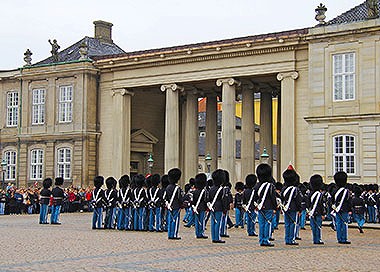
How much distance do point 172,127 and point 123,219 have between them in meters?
15.4

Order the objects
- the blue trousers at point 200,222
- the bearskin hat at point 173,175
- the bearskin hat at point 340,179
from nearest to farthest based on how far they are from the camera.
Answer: the bearskin hat at point 340,179
the blue trousers at point 200,222
the bearskin hat at point 173,175

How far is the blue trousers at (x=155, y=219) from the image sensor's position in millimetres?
21438

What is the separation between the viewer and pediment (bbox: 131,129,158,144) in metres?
42.3

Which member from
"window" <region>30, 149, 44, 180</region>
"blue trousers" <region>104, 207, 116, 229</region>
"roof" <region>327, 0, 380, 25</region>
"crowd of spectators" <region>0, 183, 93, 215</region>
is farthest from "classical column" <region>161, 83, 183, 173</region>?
"blue trousers" <region>104, 207, 116, 229</region>

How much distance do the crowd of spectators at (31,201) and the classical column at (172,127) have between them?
4250 millimetres

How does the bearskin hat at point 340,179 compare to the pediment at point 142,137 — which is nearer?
the bearskin hat at point 340,179

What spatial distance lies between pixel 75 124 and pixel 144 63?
17.1 feet

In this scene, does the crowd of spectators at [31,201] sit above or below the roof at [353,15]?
below

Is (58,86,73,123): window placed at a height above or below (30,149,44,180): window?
above

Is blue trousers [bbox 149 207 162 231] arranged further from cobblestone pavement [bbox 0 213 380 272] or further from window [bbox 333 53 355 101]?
window [bbox 333 53 355 101]

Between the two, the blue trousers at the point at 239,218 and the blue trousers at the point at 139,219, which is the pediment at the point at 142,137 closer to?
the blue trousers at the point at 239,218

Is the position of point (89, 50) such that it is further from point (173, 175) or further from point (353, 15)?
point (173, 175)

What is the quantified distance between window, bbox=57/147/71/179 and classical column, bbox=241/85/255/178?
9596 mm

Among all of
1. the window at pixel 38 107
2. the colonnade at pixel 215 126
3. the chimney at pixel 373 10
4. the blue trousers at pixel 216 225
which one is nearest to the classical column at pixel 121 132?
the colonnade at pixel 215 126
